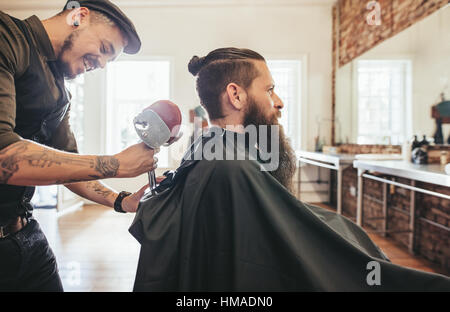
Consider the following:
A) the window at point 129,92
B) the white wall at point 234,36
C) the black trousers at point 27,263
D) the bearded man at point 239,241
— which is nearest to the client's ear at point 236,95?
the bearded man at point 239,241

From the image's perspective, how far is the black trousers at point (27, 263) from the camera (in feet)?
3.30

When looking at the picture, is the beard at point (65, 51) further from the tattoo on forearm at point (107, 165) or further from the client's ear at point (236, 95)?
the client's ear at point (236, 95)

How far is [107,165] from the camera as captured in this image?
0.82m

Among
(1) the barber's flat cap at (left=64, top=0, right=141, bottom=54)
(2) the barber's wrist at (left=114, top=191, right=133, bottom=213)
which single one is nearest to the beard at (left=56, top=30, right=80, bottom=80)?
(1) the barber's flat cap at (left=64, top=0, right=141, bottom=54)

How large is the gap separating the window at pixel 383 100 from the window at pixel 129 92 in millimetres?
3163

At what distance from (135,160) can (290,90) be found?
4.53 m

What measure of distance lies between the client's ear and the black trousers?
0.96 m

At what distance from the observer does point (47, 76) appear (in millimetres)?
951

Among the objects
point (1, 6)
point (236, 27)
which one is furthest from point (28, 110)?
point (1, 6)

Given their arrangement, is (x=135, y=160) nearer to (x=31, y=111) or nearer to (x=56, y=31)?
(x=31, y=111)

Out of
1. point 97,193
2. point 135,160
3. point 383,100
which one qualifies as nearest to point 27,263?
point 97,193

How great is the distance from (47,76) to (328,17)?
4.84 metres

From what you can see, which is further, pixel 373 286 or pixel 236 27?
pixel 236 27

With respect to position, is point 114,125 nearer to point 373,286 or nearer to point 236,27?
point 236,27
